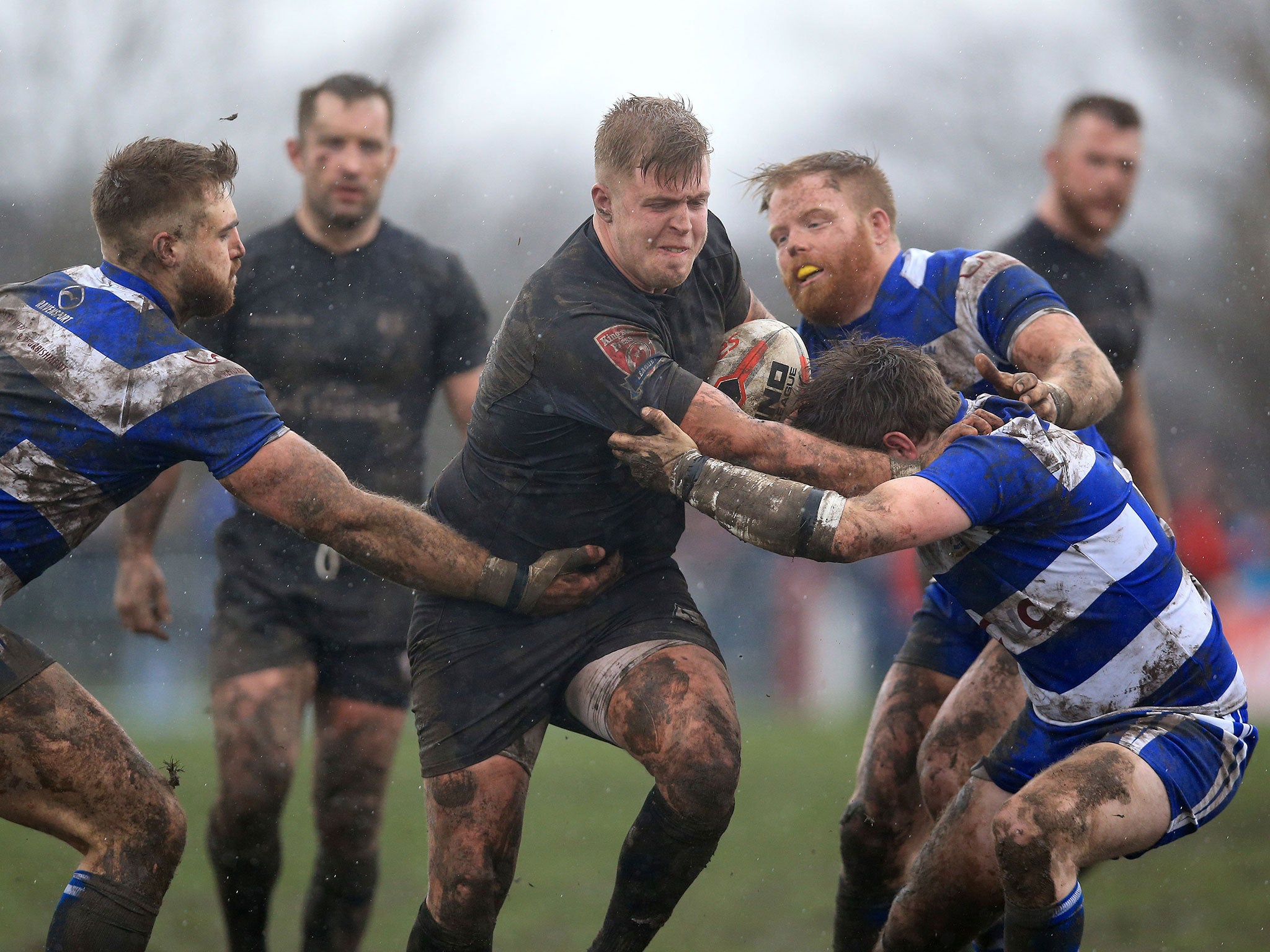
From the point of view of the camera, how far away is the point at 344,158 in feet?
16.4

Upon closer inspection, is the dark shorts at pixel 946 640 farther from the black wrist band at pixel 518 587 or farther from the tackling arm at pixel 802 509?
the black wrist band at pixel 518 587

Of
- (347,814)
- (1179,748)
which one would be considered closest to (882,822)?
(1179,748)

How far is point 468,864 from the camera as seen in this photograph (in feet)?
10.6

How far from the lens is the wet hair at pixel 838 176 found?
404 centimetres

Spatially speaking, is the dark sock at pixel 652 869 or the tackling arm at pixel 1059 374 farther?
the tackling arm at pixel 1059 374

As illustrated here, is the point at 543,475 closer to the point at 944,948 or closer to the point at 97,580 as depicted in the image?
the point at 944,948

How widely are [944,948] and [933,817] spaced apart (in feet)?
1.60

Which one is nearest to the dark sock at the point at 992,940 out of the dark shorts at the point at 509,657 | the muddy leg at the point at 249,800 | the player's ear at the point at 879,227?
the dark shorts at the point at 509,657

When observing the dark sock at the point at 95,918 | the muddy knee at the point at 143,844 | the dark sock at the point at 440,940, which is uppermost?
the muddy knee at the point at 143,844

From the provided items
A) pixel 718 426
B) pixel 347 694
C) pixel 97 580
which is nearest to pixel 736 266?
pixel 718 426

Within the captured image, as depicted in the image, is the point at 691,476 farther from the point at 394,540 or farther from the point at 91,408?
the point at 91,408

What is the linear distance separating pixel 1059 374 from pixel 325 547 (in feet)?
8.80

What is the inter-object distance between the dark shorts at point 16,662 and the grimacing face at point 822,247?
7.86 feet

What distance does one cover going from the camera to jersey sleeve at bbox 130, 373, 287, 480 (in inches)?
116
